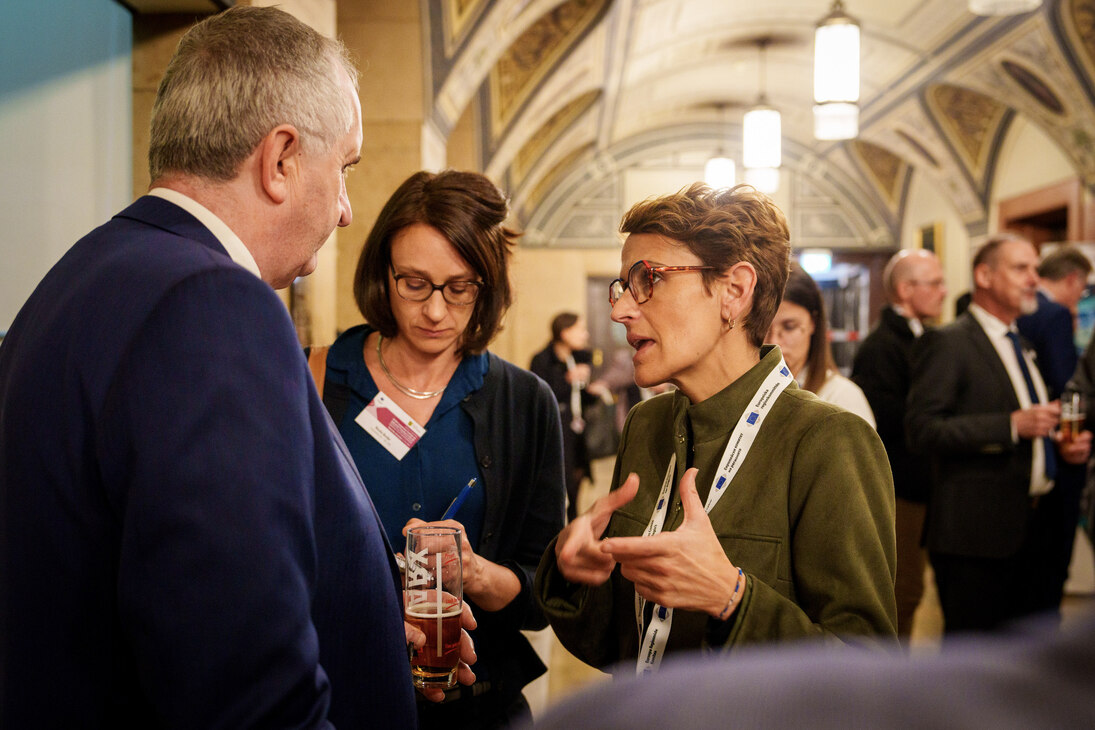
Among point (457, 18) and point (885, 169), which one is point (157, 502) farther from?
point (885, 169)

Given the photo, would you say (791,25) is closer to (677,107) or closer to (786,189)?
(677,107)

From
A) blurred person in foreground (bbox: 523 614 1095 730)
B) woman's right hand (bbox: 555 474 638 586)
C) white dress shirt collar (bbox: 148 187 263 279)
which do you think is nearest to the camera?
blurred person in foreground (bbox: 523 614 1095 730)

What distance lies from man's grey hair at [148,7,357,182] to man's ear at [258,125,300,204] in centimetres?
1

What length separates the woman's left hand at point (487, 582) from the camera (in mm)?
1813

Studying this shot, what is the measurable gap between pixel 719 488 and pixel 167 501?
967mm

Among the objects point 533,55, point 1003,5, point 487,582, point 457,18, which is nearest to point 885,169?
point 533,55

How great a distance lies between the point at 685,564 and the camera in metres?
1.40

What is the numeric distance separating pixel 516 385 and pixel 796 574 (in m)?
0.83

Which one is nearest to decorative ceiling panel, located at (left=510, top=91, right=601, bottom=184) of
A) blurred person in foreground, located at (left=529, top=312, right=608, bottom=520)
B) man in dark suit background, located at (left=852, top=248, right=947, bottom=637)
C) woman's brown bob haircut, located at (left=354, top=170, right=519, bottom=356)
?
blurred person in foreground, located at (left=529, top=312, right=608, bottom=520)

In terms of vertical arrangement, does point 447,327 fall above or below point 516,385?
above

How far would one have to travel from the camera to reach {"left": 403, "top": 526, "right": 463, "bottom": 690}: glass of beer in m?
1.55

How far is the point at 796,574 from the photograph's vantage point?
1542 mm

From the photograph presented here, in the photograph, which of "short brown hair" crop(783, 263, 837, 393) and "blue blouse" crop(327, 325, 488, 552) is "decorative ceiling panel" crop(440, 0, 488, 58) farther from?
"blue blouse" crop(327, 325, 488, 552)

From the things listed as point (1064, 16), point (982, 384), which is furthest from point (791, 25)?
point (982, 384)
